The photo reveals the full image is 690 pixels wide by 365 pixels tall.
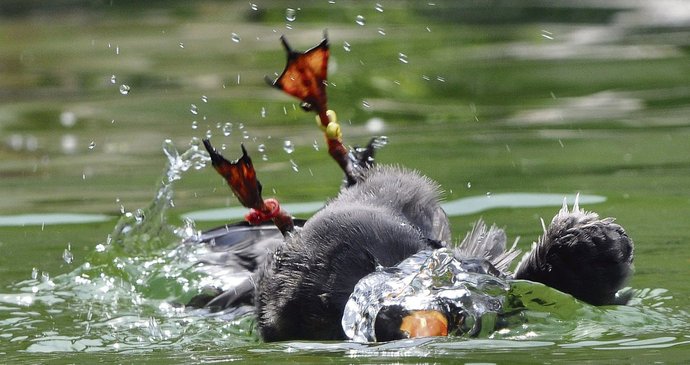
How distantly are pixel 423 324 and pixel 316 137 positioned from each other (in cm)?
529

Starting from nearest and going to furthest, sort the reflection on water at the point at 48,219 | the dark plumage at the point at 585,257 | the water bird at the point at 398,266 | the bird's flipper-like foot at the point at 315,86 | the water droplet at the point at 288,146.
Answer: the water bird at the point at 398,266
the dark plumage at the point at 585,257
the bird's flipper-like foot at the point at 315,86
the reflection on water at the point at 48,219
the water droplet at the point at 288,146

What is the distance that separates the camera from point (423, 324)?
4445 mm

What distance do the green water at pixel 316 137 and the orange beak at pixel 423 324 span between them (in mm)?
50

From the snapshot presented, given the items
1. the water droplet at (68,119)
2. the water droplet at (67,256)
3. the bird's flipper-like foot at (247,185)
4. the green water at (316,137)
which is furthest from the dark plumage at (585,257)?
the water droplet at (68,119)

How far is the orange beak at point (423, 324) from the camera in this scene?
14.6 feet

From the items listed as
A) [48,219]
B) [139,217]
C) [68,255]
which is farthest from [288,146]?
[68,255]

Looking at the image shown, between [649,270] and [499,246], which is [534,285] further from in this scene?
[649,270]

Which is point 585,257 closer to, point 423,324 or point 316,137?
point 423,324

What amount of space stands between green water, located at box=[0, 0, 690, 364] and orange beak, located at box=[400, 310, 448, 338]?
0.05m

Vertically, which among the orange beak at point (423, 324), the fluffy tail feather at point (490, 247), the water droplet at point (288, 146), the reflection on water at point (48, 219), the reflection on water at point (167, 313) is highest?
the water droplet at point (288, 146)

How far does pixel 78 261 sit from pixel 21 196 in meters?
1.88

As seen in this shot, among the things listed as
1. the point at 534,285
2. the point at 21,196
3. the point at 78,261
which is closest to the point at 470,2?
the point at 21,196

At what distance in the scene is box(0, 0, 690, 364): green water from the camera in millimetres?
4984

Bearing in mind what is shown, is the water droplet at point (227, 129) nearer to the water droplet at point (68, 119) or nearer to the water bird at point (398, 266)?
the water droplet at point (68, 119)
